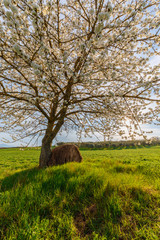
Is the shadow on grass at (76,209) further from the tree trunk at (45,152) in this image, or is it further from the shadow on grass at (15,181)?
the tree trunk at (45,152)

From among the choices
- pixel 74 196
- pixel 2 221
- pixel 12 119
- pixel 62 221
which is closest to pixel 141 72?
pixel 74 196

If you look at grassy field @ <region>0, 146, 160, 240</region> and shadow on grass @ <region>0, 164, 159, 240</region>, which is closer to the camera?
grassy field @ <region>0, 146, 160, 240</region>

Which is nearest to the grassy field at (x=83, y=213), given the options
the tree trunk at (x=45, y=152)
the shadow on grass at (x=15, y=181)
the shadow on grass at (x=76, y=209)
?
the shadow on grass at (x=76, y=209)

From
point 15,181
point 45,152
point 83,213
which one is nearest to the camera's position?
point 83,213

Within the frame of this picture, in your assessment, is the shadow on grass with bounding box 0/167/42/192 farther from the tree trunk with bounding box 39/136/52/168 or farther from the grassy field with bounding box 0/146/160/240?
the tree trunk with bounding box 39/136/52/168

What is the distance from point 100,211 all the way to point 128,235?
66 cm

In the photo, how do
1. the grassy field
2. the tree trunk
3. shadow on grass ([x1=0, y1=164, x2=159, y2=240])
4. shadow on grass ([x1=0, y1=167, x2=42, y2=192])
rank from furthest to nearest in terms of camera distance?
the tree trunk
shadow on grass ([x1=0, y1=167, x2=42, y2=192])
shadow on grass ([x1=0, y1=164, x2=159, y2=240])
the grassy field

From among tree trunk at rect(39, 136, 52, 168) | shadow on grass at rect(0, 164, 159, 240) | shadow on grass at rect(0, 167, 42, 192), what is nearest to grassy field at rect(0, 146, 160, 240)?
shadow on grass at rect(0, 164, 159, 240)

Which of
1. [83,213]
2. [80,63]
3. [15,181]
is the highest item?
[80,63]

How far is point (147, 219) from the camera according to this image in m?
2.31

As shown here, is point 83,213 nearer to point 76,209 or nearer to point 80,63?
point 76,209

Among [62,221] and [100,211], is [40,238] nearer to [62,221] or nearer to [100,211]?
[62,221]

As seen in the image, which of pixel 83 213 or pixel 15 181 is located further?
pixel 15 181

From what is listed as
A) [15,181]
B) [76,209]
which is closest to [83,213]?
[76,209]
